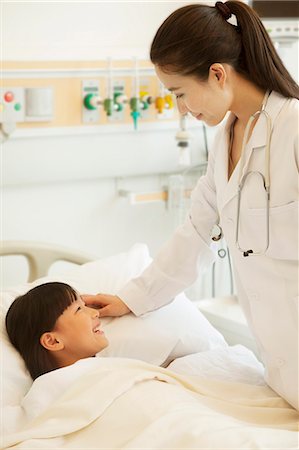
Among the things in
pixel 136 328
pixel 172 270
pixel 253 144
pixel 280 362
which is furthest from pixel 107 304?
pixel 253 144

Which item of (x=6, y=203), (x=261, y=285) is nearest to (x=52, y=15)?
(x=6, y=203)

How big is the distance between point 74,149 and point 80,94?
215mm

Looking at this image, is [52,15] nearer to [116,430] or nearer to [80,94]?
[80,94]

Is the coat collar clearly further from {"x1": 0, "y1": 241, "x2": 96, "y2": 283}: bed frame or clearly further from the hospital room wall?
the hospital room wall

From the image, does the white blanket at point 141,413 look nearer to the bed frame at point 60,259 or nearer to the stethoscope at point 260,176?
the stethoscope at point 260,176

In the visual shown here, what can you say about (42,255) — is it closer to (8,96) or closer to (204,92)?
(8,96)

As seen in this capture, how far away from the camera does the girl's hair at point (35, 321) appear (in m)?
2.12

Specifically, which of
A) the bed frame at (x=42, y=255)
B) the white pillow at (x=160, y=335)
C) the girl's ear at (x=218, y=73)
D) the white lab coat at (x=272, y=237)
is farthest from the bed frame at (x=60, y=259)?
the girl's ear at (x=218, y=73)

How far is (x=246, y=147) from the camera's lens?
77.5 inches

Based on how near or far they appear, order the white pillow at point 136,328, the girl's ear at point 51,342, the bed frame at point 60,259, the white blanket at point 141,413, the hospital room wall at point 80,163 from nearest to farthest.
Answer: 1. the white blanket at point 141,413
2. the girl's ear at point 51,342
3. the white pillow at point 136,328
4. the bed frame at point 60,259
5. the hospital room wall at point 80,163

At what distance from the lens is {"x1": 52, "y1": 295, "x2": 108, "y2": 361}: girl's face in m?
2.13

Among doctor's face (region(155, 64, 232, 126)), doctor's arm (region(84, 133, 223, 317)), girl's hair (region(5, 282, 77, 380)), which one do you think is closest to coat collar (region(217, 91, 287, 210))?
doctor's face (region(155, 64, 232, 126))

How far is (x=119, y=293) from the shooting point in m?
2.37

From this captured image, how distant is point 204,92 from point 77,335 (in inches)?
30.2
